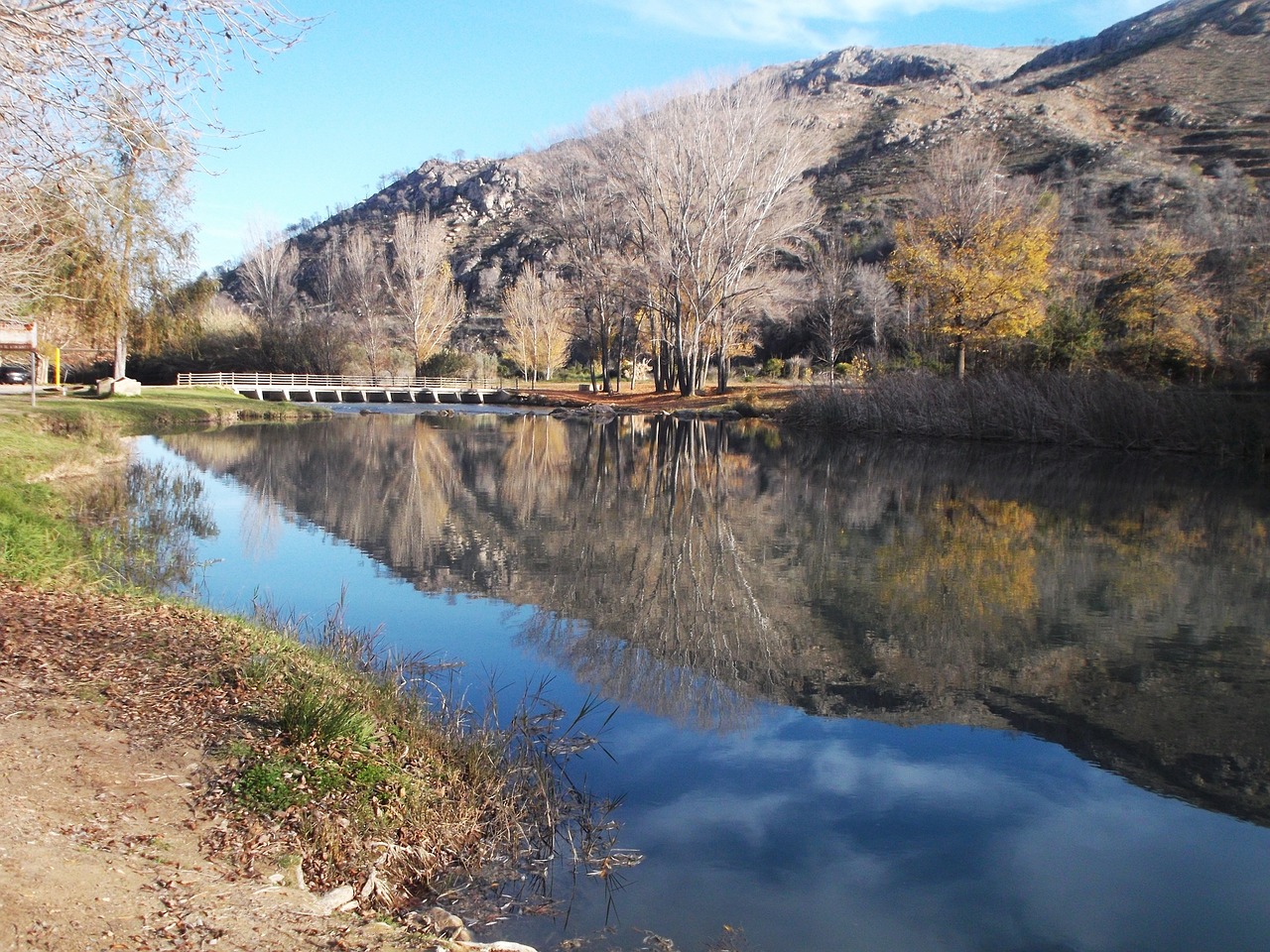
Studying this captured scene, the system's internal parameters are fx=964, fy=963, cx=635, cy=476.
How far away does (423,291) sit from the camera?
63.8 metres

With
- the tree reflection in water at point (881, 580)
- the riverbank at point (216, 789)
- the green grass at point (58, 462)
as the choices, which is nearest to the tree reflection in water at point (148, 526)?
the green grass at point (58, 462)

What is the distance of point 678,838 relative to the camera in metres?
5.46

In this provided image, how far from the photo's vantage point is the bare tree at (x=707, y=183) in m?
39.4

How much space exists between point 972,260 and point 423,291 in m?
40.3

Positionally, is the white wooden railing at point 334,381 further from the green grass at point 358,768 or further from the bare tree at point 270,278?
the green grass at point 358,768

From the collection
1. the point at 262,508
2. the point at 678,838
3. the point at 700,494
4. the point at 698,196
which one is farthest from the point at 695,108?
the point at 678,838

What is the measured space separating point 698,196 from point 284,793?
126ft

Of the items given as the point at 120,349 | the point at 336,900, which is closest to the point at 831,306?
the point at 120,349

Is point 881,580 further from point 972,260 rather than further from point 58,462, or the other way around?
point 972,260

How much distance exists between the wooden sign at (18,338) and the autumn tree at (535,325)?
121 ft

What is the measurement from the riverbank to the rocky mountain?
43.5 meters

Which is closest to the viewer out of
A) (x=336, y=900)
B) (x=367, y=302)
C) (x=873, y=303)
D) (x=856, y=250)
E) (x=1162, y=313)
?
(x=336, y=900)

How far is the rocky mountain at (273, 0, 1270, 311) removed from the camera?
68.6 metres

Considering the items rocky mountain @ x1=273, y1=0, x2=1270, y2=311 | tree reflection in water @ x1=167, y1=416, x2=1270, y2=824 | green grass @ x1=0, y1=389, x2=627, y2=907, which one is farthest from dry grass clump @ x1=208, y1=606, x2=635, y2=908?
rocky mountain @ x1=273, y1=0, x2=1270, y2=311
